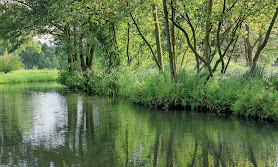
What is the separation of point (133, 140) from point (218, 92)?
477 cm

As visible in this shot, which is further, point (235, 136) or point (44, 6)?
point (44, 6)

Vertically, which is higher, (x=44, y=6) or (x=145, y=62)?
(x=44, y=6)

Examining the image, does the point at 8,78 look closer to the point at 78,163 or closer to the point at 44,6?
the point at 44,6

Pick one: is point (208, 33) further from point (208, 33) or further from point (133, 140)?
point (133, 140)

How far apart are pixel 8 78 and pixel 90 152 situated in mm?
29095

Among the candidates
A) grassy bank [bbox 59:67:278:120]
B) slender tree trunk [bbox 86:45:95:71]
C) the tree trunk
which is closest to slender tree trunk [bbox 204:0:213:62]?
the tree trunk

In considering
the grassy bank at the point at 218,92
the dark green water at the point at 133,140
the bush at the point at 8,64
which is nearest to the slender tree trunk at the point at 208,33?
the grassy bank at the point at 218,92

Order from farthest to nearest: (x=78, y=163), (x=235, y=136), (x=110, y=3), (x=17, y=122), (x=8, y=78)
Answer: (x=8, y=78) → (x=110, y=3) → (x=17, y=122) → (x=235, y=136) → (x=78, y=163)

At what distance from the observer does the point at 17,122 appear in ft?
31.2

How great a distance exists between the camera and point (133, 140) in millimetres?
7297

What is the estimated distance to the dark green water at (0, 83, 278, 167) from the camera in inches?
228

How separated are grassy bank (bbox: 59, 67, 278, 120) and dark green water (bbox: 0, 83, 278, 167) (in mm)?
638

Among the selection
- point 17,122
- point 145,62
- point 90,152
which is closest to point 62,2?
point 145,62

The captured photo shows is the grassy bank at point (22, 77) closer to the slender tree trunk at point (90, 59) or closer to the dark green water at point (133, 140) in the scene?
the slender tree trunk at point (90, 59)
